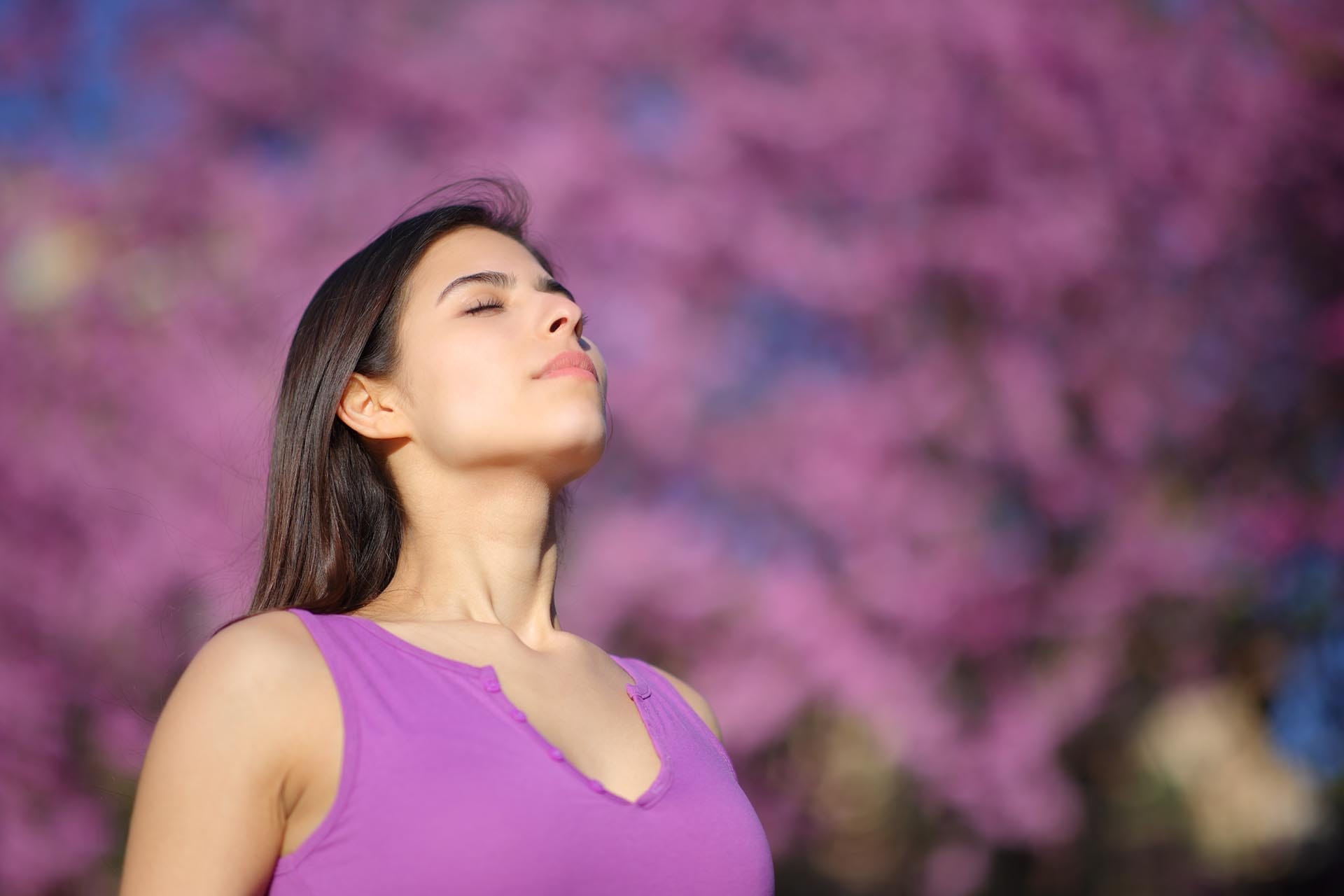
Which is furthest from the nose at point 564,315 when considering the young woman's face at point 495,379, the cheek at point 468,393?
the cheek at point 468,393

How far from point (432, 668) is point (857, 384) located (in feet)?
10.4

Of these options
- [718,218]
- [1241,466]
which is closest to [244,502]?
[718,218]

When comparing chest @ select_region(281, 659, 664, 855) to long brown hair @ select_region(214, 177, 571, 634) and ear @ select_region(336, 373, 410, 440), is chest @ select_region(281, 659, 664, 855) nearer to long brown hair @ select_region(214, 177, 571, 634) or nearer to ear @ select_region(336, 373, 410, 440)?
long brown hair @ select_region(214, 177, 571, 634)

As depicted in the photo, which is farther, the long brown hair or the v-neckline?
the long brown hair

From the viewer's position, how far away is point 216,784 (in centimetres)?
118

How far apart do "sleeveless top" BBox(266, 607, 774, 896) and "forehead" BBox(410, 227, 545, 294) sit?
48cm

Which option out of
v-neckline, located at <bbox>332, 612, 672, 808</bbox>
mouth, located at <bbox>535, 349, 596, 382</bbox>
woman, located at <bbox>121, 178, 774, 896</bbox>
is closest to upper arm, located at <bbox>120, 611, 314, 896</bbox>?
woman, located at <bbox>121, 178, 774, 896</bbox>

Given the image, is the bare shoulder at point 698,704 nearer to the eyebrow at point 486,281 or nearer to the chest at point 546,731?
the chest at point 546,731

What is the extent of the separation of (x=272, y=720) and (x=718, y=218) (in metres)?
3.48

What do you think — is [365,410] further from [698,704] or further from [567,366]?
[698,704]

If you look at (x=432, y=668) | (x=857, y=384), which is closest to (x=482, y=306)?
(x=432, y=668)

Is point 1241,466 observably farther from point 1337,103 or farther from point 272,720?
point 272,720

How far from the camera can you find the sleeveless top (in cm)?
121

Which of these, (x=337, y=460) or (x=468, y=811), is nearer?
(x=468, y=811)
